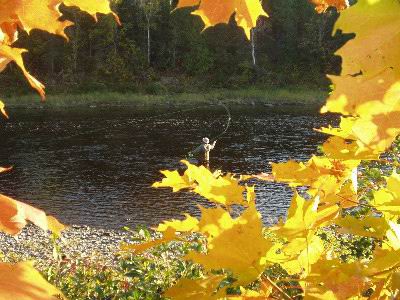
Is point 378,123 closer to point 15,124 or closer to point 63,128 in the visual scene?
point 63,128

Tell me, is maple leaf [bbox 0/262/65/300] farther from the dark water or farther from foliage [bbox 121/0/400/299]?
the dark water

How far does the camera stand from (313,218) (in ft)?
1.85

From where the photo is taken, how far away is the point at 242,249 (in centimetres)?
50

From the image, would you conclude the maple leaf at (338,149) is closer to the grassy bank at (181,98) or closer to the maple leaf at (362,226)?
the maple leaf at (362,226)

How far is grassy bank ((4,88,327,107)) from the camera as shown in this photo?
773 inches

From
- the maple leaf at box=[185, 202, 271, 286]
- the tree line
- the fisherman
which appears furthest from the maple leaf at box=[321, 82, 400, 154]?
the tree line

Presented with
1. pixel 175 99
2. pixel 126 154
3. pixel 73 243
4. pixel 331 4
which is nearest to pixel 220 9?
pixel 331 4

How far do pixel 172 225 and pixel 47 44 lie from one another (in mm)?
25515

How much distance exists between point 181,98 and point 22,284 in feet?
67.0

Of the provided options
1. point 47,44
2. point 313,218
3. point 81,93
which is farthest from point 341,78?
point 47,44

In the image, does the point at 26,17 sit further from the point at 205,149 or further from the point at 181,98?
the point at 181,98

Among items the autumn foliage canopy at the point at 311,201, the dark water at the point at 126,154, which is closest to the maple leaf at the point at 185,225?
the autumn foliage canopy at the point at 311,201

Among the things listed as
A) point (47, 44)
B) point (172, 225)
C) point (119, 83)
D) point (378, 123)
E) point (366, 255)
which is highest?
point (378, 123)

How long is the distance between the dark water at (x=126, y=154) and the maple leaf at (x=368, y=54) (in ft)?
21.5
